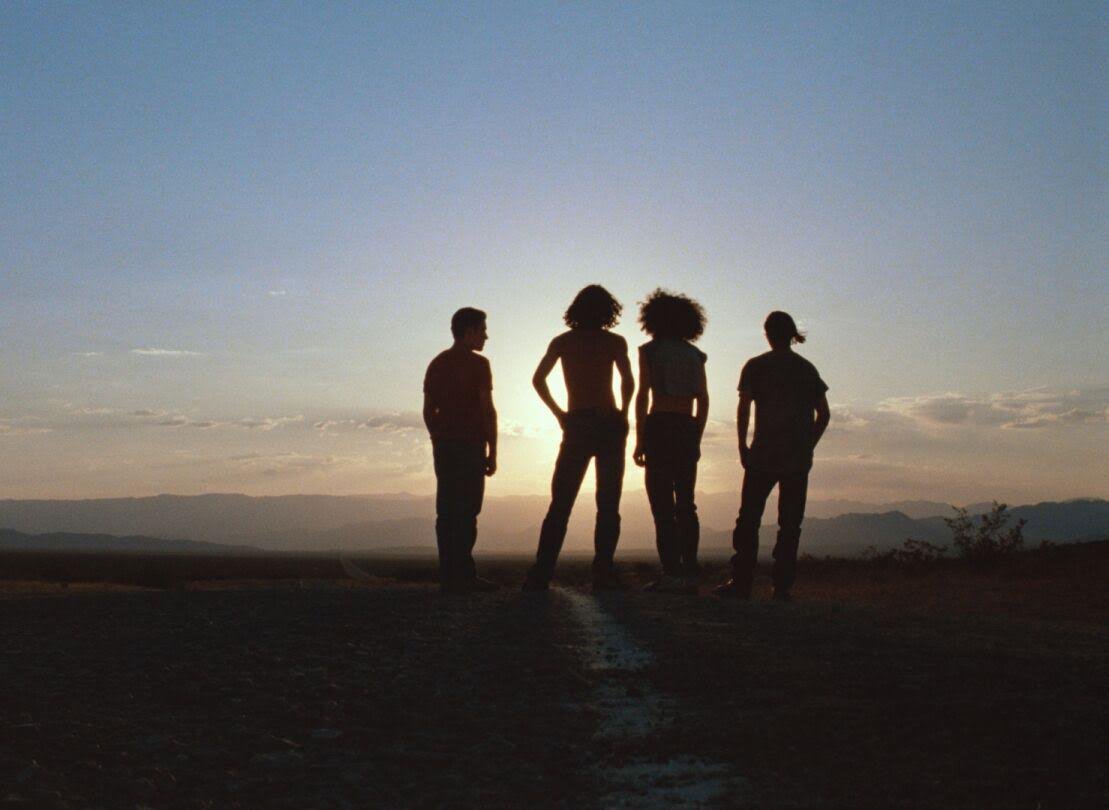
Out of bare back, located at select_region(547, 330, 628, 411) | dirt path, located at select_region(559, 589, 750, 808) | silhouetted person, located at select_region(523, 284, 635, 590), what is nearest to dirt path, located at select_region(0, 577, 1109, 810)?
dirt path, located at select_region(559, 589, 750, 808)

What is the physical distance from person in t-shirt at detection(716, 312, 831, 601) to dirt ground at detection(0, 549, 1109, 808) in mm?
2699

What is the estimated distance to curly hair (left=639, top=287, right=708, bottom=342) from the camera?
8844 mm

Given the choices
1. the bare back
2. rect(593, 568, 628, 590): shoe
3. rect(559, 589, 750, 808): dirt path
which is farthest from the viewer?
rect(593, 568, 628, 590): shoe

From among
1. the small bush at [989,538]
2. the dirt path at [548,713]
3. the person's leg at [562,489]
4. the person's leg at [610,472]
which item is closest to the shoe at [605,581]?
the person's leg at [610,472]

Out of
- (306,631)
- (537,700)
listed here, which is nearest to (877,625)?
(537,700)

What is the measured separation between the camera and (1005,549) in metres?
18.0

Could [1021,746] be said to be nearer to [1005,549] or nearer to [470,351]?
[470,351]

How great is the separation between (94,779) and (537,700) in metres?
1.46

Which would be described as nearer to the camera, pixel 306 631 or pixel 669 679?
pixel 669 679

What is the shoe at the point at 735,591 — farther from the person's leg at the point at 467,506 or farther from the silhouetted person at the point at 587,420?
the person's leg at the point at 467,506

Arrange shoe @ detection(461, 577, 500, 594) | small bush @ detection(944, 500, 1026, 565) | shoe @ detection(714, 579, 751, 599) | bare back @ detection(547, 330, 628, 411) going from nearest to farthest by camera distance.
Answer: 1. shoe @ detection(461, 577, 500, 594)
2. bare back @ detection(547, 330, 628, 411)
3. shoe @ detection(714, 579, 751, 599)
4. small bush @ detection(944, 500, 1026, 565)

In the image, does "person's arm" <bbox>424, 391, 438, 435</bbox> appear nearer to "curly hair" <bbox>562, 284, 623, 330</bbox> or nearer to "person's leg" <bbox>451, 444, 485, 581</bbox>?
"person's leg" <bbox>451, 444, 485, 581</bbox>

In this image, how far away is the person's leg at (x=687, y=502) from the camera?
8.40 meters

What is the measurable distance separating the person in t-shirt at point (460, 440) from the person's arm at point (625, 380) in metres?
0.98
